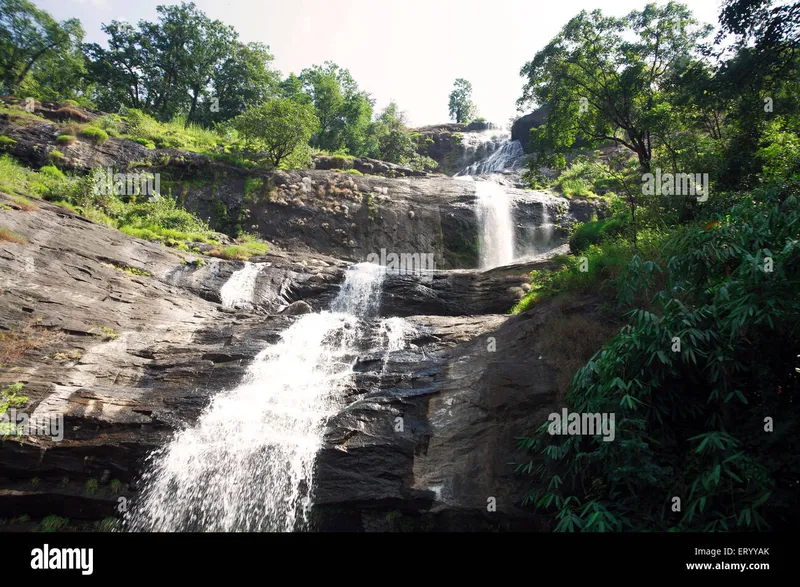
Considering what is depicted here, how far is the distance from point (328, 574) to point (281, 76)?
1888 inches

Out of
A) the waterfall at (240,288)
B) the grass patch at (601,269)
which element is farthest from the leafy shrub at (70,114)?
the grass patch at (601,269)

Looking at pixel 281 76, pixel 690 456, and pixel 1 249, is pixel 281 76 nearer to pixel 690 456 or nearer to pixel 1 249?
pixel 1 249

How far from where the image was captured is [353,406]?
10117 mm

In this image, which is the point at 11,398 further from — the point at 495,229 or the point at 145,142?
the point at 495,229

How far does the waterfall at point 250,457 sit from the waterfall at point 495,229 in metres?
13.6

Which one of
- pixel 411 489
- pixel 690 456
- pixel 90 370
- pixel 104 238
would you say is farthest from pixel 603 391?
pixel 104 238

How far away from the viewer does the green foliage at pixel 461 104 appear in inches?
2464

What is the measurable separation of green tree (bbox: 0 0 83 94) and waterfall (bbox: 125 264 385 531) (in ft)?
118

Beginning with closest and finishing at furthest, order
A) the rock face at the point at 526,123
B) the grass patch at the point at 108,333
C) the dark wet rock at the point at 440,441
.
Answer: the dark wet rock at the point at 440,441
the grass patch at the point at 108,333
the rock face at the point at 526,123
